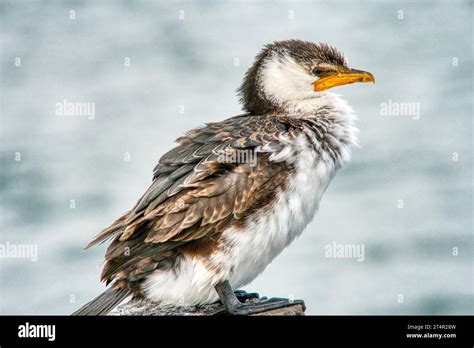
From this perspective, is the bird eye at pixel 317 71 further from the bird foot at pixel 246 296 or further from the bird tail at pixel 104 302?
the bird tail at pixel 104 302

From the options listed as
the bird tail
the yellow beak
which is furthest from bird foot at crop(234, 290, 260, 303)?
the yellow beak

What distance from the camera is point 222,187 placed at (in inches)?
332

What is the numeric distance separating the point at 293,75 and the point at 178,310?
9.26 feet

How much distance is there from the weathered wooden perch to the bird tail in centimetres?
32

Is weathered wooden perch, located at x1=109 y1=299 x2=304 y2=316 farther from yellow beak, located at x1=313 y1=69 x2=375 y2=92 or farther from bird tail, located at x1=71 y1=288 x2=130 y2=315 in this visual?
yellow beak, located at x1=313 y1=69 x2=375 y2=92

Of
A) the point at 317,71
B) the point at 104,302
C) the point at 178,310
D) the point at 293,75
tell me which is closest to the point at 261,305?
the point at 178,310

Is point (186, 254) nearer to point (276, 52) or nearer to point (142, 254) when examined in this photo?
point (142, 254)

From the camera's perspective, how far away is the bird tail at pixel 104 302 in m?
8.16

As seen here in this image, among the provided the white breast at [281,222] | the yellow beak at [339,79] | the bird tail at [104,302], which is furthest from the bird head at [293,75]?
the bird tail at [104,302]

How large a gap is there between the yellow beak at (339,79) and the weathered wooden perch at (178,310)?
2.44m

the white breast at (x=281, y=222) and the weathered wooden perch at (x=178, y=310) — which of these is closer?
the white breast at (x=281, y=222)

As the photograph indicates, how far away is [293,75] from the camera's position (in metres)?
9.44

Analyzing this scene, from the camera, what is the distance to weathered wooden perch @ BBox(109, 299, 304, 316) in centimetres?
861

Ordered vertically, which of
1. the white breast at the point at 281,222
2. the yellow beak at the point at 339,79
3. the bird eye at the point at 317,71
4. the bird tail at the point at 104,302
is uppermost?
the bird eye at the point at 317,71
